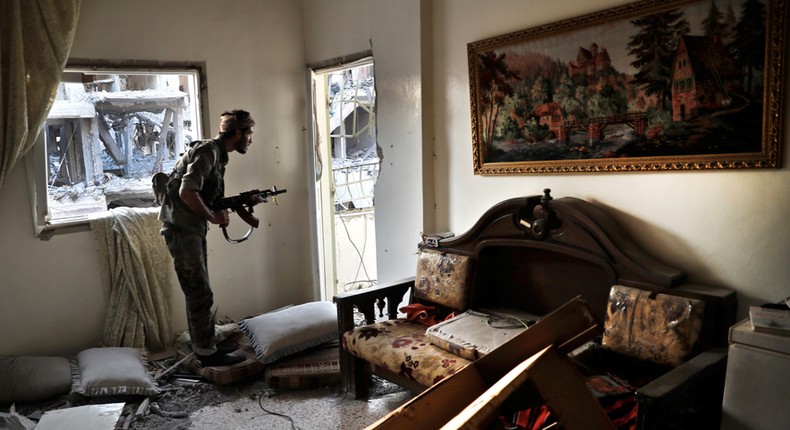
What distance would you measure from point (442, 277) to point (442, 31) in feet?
4.61

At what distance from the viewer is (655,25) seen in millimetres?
2041

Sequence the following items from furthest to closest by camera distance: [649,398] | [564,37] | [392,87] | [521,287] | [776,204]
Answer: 1. [392,87]
2. [521,287]
3. [564,37]
4. [776,204]
5. [649,398]

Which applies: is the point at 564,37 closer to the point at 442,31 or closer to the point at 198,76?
the point at 442,31

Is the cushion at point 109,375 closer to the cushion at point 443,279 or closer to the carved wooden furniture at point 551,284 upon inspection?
the carved wooden furniture at point 551,284

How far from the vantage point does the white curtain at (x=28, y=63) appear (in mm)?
2887

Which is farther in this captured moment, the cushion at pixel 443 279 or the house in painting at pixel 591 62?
the cushion at pixel 443 279

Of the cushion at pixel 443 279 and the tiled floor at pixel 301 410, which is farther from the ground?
the cushion at pixel 443 279

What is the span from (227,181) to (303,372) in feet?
5.16

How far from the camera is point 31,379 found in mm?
2818

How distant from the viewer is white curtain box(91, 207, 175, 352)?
132 inches

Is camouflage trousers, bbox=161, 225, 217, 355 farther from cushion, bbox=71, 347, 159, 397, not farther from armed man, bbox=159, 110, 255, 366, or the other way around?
cushion, bbox=71, 347, 159, 397

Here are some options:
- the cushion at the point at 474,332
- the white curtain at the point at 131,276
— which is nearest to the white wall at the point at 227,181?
the white curtain at the point at 131,276

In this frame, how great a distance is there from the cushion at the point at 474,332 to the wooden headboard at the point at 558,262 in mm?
170

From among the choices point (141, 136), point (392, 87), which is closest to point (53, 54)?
point (141, 136)
